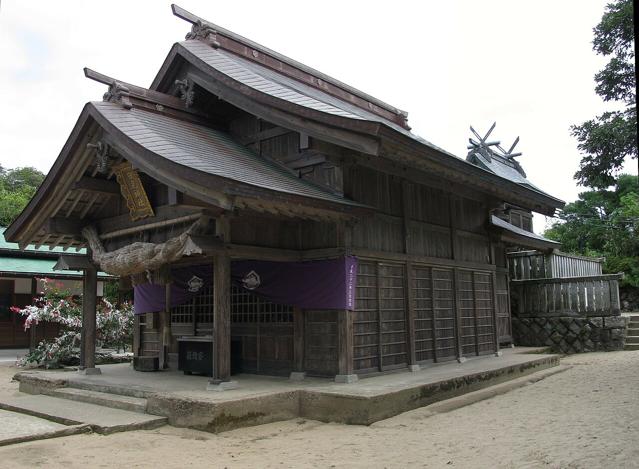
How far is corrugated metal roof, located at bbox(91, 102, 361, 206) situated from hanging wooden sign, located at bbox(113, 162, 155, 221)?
94 centimetres

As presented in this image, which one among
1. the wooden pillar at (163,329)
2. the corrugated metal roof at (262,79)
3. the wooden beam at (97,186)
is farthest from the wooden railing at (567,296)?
the wooden beam at (97,186)

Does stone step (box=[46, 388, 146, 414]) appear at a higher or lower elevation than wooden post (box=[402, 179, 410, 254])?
lower

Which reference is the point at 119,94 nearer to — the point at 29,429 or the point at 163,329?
the point at 163,329

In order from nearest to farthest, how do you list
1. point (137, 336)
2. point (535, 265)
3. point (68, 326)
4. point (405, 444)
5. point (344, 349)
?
point (405, 444)
point (344, 349)
point (137, 336)
point (68, 326)
point (535, 265)

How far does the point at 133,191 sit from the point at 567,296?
14641mm

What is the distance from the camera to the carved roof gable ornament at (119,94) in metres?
10.4

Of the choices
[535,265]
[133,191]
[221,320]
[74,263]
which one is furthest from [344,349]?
[535,265]

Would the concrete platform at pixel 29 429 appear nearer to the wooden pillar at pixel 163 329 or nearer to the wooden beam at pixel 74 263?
the wooden pillar at pixel 163 329

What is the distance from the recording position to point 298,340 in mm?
10391

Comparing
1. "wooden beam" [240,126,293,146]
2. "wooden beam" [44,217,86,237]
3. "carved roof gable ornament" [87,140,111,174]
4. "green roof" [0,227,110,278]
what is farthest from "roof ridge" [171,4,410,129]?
"green roof" [0,227,110,278]

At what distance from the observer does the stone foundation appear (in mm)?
17859

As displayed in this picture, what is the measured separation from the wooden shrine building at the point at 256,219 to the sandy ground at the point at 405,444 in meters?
1.66

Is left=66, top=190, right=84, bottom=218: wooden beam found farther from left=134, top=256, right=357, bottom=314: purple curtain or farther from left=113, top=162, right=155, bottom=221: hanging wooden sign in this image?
left=134, top=256, right=357, bottom=314: purple curtain

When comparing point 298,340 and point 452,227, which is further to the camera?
point 452,227
